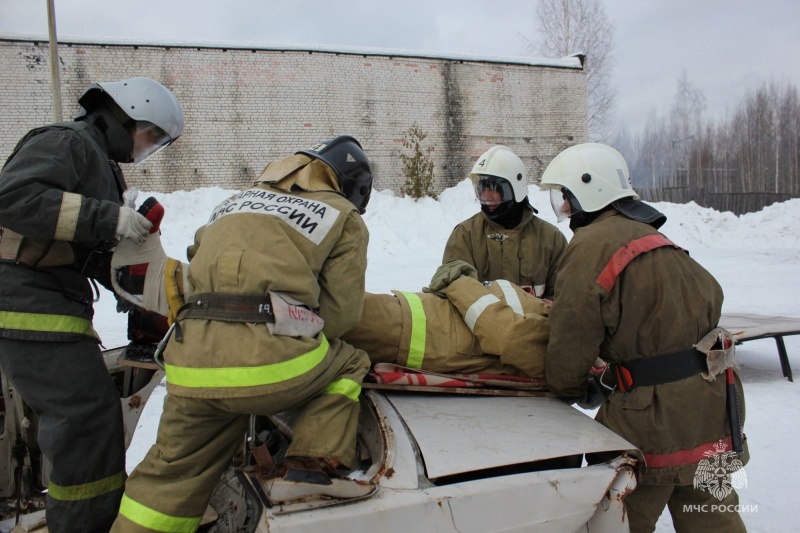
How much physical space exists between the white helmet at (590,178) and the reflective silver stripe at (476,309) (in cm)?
59

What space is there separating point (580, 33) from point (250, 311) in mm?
27280

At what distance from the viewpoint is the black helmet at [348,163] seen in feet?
7.33

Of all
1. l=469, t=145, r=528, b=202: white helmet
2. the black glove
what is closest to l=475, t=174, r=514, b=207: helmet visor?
l=469, t=145, r=528, b=202: white helmet

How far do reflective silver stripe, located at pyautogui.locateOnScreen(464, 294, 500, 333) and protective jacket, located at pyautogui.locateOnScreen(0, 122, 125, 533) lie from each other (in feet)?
4.71

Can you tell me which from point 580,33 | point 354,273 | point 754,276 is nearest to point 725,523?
point 354,273

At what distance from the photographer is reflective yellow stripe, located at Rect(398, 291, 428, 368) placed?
2.30 meters

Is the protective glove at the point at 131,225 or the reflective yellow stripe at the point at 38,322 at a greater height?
the protective glove at the point at 131,225

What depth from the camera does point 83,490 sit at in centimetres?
212

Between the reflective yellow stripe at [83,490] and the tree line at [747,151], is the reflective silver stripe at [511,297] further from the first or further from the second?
the tree line at [747,151]

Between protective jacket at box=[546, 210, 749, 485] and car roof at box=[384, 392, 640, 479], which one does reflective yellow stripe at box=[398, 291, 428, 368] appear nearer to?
car roof at box=[384, 392, 640, 479]

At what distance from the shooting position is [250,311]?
1.67m

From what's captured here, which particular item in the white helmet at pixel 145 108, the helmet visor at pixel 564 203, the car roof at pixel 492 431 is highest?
the white helmet at pixel 145 108

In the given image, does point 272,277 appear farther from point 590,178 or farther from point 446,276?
point 590,178

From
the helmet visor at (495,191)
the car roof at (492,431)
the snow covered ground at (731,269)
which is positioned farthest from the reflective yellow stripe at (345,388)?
the helmet visor at (495,191)
